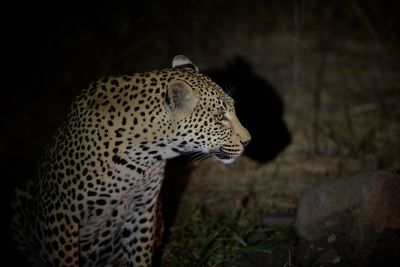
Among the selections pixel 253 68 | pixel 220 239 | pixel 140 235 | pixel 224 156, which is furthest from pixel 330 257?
pixel 253 68

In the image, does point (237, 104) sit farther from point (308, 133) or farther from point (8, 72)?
point (8, 72)

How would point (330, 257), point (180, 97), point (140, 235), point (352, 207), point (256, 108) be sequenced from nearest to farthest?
point (180, 97)
point (140, 235)
point (330, 257)
point (352, 207)
point (256, 108)

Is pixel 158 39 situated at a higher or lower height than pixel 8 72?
higher

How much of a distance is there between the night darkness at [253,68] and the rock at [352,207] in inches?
26.2

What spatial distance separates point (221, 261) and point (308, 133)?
292 centimetres

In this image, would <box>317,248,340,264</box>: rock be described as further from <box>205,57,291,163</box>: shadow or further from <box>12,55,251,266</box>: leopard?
<box>205,57,291,163</box>: shadow

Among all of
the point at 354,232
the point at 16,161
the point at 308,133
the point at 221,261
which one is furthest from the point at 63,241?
the point at 308,133

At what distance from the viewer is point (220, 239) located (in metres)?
5.62

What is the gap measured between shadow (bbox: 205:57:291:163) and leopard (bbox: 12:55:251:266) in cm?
297

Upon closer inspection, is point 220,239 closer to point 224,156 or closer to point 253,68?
point 224,156

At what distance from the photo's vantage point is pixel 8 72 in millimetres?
9109

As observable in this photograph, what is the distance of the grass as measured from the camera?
5406mm

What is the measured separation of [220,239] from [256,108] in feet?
9.74

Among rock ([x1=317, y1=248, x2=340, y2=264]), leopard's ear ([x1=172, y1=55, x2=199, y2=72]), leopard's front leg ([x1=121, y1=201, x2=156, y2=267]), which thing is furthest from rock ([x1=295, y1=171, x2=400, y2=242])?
leopard's ear ([x1=172, y1=55, x2=199, y2=72])
